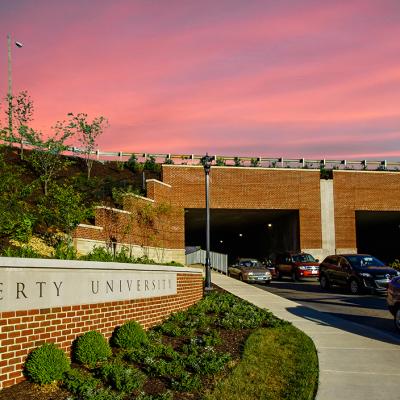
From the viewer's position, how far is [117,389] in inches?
295

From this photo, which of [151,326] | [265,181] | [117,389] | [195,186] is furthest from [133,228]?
[117,389]

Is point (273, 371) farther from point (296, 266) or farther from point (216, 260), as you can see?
point (216, 260)

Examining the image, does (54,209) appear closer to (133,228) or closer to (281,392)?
(133,228)

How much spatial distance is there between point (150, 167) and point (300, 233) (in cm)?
1347

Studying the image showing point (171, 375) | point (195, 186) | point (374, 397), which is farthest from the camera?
point (195, 186)

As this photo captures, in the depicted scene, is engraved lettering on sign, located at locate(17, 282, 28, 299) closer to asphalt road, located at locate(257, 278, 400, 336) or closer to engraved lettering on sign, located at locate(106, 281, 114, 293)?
engraved lettering on sign, located at locate(106, 281, 114, 293)

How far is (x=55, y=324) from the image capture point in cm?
828

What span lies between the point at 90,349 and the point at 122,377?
109 cm

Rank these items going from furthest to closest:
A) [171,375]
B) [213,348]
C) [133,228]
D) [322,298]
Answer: [133,228]
[322,298]
[213,348]
[171,375]

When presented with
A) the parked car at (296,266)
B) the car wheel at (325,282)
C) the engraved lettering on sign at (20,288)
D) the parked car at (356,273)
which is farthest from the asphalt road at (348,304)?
the engraved lettering on sign at (20,288)

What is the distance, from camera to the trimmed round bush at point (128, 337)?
9797mm

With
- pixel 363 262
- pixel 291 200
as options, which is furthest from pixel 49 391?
pixel 291 200

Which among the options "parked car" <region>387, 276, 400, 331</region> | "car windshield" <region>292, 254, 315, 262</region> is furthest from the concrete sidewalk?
"car windshield" <region>292, 254, 315, 262</region>

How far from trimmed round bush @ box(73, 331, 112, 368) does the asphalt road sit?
782cm
